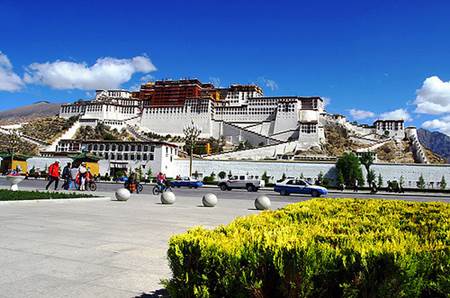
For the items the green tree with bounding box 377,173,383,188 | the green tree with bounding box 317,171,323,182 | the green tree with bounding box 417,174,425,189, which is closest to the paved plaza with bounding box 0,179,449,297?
the green tree with bounding box 317,171,323,182

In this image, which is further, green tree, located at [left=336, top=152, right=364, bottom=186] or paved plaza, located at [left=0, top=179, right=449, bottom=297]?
green tree, located at [left=336, top=152, right=364, bottom=186]

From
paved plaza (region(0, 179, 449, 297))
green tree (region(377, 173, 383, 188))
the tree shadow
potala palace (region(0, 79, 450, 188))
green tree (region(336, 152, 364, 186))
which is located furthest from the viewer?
potala palace (region(0, 79, 450, 188))

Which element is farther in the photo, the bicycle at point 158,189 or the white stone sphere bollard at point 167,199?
the bicycle at point 158,189

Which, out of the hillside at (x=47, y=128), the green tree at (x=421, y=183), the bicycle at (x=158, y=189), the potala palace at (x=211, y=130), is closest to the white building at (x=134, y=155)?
the potala palace at (x=211, y=130)

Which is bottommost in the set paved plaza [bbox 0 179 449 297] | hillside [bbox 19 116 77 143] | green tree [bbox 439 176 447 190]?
paved plaza [bbox 0 179 449 297]

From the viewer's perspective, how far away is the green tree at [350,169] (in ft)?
166

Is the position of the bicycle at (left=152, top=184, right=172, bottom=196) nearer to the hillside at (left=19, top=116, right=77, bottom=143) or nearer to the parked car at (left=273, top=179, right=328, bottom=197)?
the parked car at (left=273, top=179, right=328, bottom=197)

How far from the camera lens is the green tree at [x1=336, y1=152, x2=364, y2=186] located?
50.5 meters

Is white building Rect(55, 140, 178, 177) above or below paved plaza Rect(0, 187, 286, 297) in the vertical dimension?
above

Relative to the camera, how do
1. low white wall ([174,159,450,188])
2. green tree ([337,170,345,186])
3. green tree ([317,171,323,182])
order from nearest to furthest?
green tree ([337,170,345,186])
low white wall ([174,159,450,188])
green tree ([317,171,323,182])

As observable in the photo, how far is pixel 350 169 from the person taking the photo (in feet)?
167

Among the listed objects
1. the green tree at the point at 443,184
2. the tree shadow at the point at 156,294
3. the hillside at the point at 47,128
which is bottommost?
the tree shadow at the point at 156,294

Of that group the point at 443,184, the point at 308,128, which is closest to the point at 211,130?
the point at 308,128

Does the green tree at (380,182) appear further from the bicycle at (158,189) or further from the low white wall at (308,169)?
the bicycle at (158,189)
